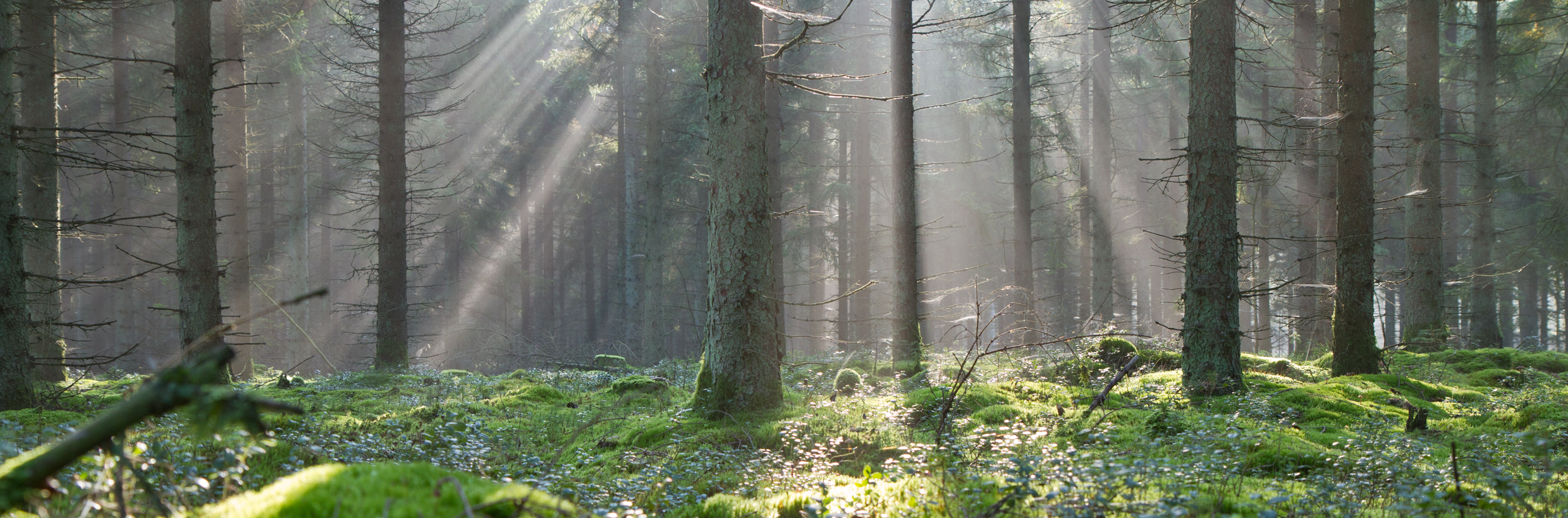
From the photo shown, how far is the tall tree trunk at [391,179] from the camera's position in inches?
468

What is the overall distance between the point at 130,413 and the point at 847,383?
7622mm

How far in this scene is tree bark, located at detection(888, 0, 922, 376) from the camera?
1138cm

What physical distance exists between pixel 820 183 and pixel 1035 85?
9.73m

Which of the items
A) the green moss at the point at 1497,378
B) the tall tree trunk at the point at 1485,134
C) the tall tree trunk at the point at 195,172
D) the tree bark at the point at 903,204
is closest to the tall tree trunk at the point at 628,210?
the tree bark at the point at 903,204

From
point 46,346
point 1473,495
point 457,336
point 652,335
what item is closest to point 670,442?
point 1473,495

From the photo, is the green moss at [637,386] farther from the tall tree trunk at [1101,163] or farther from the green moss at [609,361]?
the tall tree trunk at [1101,163]

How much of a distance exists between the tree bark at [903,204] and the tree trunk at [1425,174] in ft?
28.2

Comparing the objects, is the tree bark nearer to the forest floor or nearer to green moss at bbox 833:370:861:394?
the forest floor

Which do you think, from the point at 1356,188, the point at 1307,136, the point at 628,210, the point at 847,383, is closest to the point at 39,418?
the point at 847,383

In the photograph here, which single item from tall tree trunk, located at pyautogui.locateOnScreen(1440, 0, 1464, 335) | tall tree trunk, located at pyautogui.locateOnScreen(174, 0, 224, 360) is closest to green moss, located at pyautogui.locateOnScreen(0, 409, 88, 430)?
tall tree trunk, located at pyautogui.locateOnScreen(174, 0, 224, 360)

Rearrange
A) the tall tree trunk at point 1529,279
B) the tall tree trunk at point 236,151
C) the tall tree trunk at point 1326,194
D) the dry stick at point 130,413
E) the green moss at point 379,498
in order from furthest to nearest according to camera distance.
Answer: the tall tree trunk at point 1529,279 → the tall tree trunk at point 236,151 → the tall tree trunk at point 1326,194 → the green moss at point 379,498 → the dry stick at point 130,413

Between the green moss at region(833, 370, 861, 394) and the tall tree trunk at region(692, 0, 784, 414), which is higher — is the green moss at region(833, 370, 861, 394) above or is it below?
below

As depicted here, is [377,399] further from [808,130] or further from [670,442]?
[808,130]

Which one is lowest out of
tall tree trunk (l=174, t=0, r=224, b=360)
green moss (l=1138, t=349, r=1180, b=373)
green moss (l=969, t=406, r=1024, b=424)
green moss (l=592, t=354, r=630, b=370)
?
green moss (l=592, t=354, r=630, b=370)
